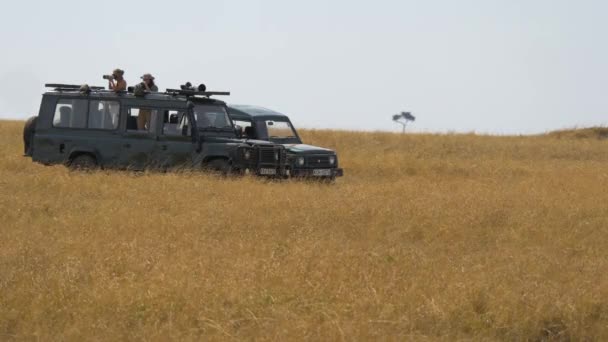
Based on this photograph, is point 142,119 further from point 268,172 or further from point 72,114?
point 268,172

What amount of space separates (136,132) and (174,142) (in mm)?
754

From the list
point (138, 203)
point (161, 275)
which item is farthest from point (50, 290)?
point (138, 203)

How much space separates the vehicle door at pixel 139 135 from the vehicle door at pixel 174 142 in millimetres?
138

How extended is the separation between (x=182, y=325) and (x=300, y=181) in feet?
33.7

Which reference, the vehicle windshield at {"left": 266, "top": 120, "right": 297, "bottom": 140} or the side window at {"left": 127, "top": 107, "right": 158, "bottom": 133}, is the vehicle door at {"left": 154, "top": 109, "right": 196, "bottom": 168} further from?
the vehicle windshield at {"left": 266, "top": 120, "right": 297, "bottom": 140}

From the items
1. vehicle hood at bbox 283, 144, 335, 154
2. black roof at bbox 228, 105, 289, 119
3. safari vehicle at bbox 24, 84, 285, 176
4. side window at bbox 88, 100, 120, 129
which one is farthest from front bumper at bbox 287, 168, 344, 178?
side window at bbox 88, 100, 120, 129

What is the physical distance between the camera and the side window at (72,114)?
18.5 m

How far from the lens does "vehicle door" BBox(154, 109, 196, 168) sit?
59.4 feet

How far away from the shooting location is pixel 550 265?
32.8 feet

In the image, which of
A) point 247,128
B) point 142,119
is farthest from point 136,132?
point 247,128

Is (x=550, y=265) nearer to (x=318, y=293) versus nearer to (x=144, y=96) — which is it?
(x=318, y=293)

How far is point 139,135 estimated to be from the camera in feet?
60.0

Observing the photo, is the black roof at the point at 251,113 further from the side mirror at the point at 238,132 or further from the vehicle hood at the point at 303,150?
the vehicle hood at the point at 303,150

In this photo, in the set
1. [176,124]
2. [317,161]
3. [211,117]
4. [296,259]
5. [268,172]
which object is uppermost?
[211,117]
